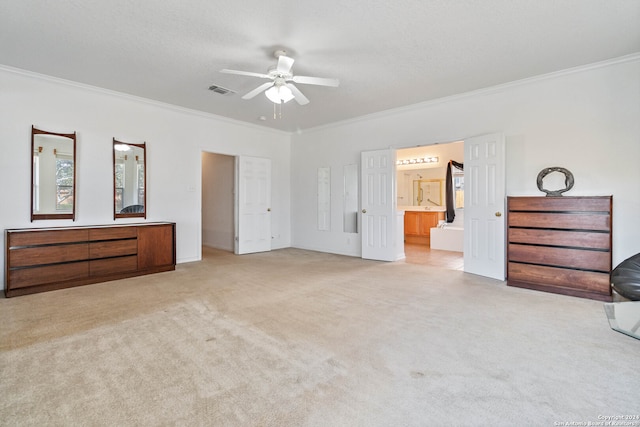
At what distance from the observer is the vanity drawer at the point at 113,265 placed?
4.16 m

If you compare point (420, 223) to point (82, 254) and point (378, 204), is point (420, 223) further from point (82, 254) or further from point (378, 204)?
point (82, 254)

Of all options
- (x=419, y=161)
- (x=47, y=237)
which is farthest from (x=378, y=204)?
(x=47, y=237)

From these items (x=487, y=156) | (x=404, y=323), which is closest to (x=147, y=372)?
(x=404, y=323)

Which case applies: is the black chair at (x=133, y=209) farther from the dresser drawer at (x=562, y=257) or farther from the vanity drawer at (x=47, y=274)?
the dresser drawer at (x=562, y=257)

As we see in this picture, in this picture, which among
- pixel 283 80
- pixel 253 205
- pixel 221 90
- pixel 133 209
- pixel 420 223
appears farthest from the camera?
pixel 420 223

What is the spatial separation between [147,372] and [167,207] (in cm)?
393

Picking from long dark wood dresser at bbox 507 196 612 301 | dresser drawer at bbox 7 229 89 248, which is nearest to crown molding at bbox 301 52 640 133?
long dark wood dresser at bbox 507 196 612 301

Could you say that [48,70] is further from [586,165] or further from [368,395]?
[586,165]

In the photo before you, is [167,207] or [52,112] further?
[167,207]

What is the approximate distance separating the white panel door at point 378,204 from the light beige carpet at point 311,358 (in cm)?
198

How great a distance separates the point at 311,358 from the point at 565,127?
4.30 metres

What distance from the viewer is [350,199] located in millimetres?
6441

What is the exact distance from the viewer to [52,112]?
167 inches

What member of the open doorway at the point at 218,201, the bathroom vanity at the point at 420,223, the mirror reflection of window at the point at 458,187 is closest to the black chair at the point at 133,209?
the open doorway at the point at 218,201
